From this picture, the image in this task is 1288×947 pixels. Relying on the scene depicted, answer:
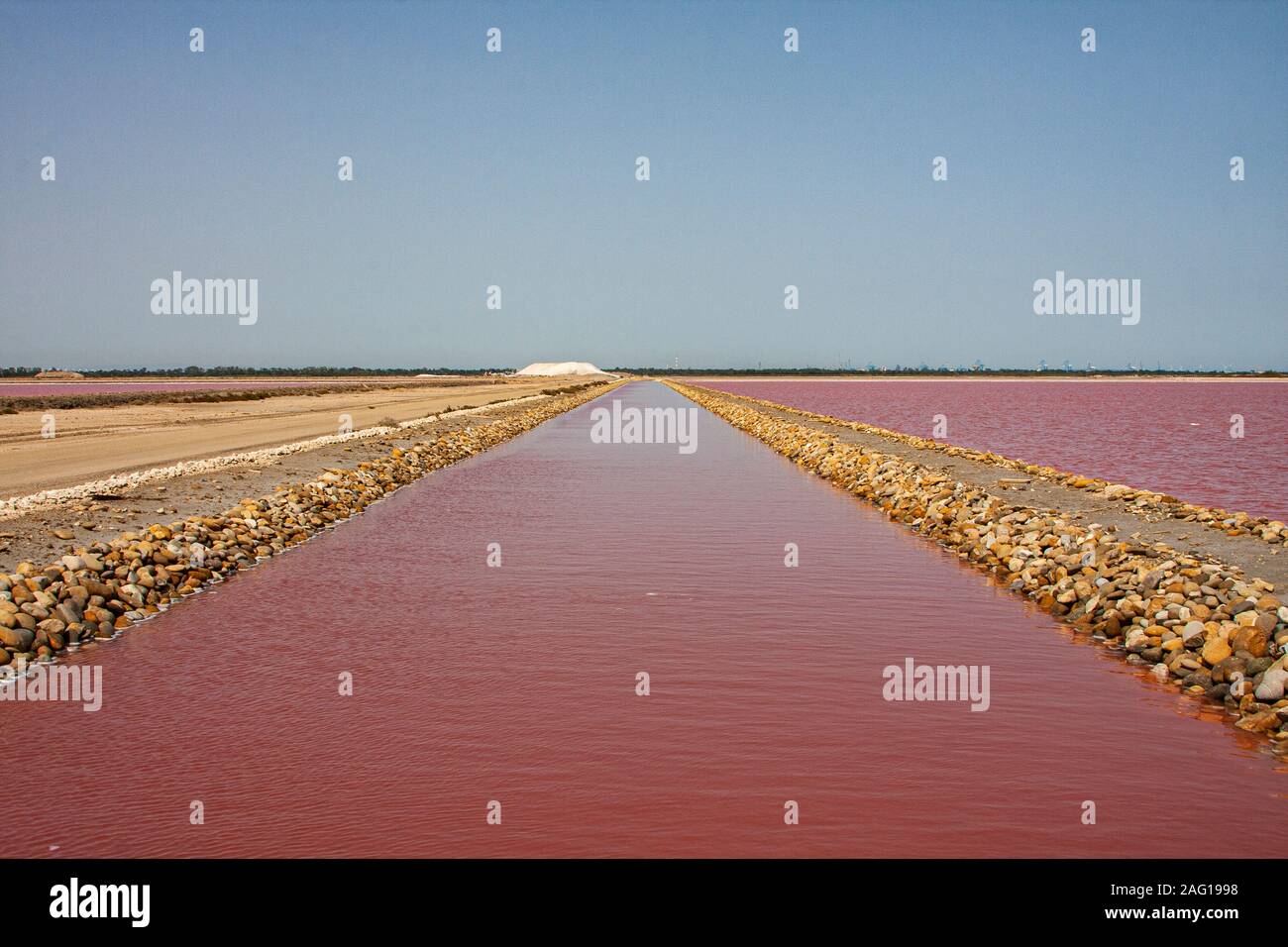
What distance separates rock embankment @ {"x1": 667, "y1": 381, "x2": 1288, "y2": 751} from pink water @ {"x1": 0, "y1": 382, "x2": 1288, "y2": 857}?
424 mm

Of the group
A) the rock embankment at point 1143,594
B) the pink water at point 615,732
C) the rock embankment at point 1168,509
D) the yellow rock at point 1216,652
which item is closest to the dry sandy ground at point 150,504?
the pink water at point 615,732

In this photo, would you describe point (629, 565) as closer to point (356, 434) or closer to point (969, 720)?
point (969, 720)

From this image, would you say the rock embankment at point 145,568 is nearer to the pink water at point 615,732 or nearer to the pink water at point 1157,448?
the pink water at point 615,732

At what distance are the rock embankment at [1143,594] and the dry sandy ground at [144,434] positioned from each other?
17494 mm

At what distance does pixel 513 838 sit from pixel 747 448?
34516 mm

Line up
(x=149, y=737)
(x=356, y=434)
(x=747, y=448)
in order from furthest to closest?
(x=747, y=448) < (x=356, y=434) < (x=149, y=737)

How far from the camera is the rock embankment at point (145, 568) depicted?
1002cm

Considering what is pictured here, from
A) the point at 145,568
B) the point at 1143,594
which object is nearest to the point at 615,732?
the point at 1143,594

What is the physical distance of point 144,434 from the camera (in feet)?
125

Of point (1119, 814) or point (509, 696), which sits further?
point (509, 696)

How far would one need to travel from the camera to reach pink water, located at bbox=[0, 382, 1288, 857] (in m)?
5.77

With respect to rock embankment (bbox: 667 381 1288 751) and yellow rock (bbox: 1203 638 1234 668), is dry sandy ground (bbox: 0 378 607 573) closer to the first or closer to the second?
rock embankment (bbox: 667 381 1288 751)
